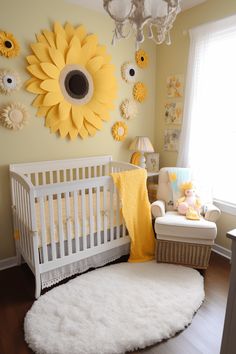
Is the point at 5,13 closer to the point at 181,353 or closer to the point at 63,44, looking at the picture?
the point at 63,44

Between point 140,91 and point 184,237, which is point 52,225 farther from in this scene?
point 140,91

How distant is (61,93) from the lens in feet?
8.29

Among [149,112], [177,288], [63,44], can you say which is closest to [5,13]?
[63,44]

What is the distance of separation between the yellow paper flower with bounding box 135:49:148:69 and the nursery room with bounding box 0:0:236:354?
0.02 metres

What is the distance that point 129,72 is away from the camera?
3002mm

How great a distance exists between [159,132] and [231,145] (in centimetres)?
110

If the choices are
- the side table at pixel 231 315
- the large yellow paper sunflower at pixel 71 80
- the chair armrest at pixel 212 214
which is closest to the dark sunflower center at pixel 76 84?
the large yellow paper sunflower at pixel 71 80

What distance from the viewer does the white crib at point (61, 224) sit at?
6.33 feet

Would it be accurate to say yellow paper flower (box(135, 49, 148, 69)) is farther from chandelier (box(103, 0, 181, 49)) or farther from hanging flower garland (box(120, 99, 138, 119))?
chandelier (box(103, 0, 181, 49))

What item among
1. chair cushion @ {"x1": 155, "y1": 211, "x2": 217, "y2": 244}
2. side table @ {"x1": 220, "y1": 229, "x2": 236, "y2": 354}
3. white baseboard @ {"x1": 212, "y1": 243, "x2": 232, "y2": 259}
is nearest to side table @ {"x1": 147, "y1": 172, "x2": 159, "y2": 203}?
chair cushion @ {"x1": 155, "y1": 211, "x2": 217, "y2": 244}

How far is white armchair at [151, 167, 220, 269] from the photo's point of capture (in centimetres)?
220

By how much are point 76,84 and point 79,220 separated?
4.67 feet

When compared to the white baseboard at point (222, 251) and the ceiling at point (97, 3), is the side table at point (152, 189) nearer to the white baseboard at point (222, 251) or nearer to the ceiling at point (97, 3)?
the white baseboard at point (222, 251)

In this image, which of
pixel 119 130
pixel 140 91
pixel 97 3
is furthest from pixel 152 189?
pixel 97 3
